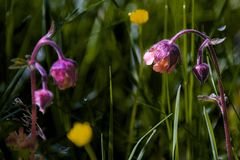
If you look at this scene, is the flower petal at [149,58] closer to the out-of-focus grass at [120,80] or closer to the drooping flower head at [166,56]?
the drooping flower head at [166,56]

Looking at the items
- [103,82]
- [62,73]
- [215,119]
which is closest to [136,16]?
[103,82]

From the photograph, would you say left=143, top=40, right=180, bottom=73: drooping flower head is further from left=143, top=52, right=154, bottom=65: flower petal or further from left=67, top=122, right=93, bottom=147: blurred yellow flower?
left=67, top=122, right=93, bottom=147: blurred yellow flower

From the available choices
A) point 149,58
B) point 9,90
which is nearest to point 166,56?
point 149,58

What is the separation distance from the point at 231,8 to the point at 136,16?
0.60 metres

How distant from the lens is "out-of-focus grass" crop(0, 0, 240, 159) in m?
2.00

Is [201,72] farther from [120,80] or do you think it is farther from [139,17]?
[120,80]

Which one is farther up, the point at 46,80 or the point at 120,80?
the point at 46,80

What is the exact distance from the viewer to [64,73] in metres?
1.44

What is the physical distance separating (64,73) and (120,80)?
113 centimetres

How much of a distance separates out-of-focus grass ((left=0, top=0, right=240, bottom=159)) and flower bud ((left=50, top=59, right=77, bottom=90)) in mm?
397

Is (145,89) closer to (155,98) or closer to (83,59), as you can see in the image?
(155,98)

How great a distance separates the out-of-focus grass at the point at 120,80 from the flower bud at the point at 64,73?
0.40 meters

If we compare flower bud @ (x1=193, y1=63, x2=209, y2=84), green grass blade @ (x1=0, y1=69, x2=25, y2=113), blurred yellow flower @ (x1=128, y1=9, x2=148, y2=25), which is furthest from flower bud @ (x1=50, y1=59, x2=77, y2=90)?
blurred yellow flower @ (x1=128, y1=9, x2=148, y2=25)

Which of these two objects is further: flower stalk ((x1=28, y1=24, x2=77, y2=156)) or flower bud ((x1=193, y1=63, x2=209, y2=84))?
flower bud ((x1=193, y1=63, x2=209, y2=84))
